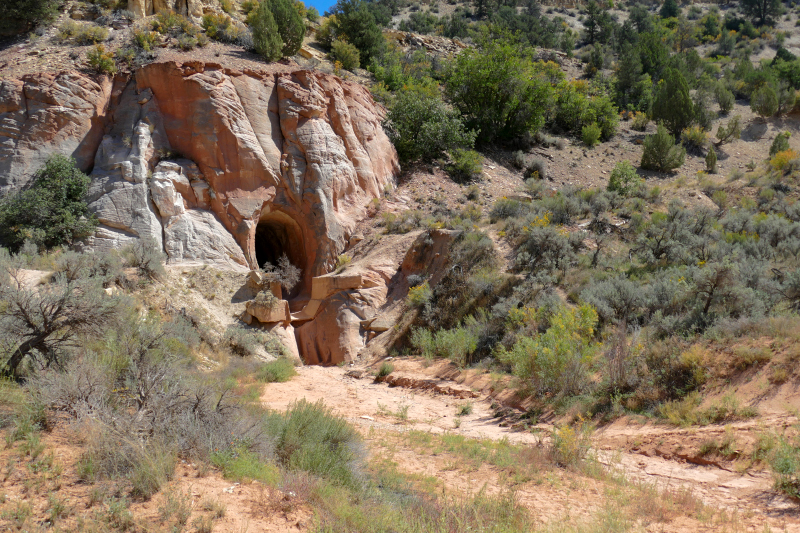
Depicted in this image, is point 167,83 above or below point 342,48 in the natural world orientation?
below

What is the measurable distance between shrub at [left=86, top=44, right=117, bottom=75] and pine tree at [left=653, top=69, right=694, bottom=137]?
2705cm

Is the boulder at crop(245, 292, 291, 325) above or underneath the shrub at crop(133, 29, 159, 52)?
underneath

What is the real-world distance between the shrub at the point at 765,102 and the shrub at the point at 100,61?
34.1 metres

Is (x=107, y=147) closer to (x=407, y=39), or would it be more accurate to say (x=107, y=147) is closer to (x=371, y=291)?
(x=371, y=291)

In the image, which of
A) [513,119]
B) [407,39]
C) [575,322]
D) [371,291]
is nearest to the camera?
[575,322]

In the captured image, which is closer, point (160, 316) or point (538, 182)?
point (160, 316)

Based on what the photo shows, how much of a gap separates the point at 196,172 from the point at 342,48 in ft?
47.8

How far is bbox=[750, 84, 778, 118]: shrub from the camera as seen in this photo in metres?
27.2

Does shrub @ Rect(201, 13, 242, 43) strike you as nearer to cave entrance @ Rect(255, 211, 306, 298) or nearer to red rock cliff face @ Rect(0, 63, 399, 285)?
red rock cliff face @ Rect(0, 63, 399, 285)

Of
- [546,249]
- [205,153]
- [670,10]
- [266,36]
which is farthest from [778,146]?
[670,10]

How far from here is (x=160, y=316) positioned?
11.8m

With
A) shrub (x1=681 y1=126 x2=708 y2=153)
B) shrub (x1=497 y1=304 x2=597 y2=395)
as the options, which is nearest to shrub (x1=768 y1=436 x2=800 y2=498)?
shrub (x1=497 y1=304 x2=597 y2=395)

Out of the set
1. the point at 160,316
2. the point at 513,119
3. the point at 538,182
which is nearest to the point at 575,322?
the point at 160,316

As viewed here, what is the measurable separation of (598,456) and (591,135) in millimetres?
22946
